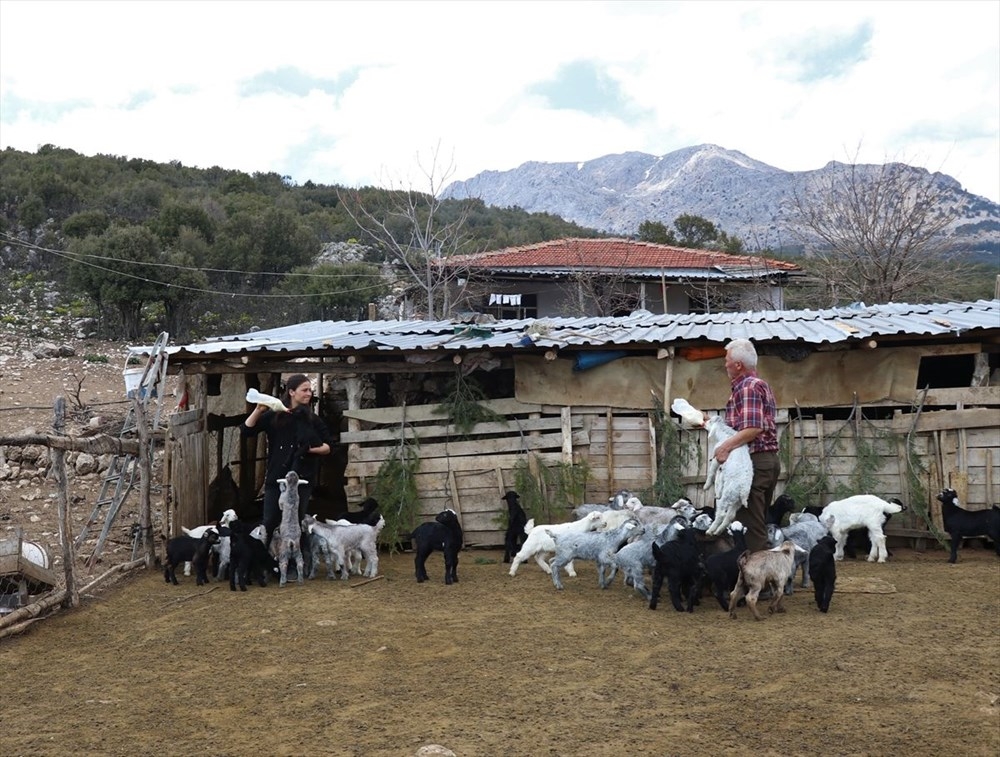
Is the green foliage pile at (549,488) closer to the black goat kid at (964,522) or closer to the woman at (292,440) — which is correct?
the woman at (292,440)

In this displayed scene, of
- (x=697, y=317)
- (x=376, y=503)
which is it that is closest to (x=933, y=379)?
(x=697, y=317)

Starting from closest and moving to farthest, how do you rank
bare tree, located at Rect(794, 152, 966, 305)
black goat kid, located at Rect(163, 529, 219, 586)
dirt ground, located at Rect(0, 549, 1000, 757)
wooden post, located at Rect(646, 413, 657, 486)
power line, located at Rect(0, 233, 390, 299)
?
dirt ground, located at Rect(0, 549, 1000, 757) → black goat kid, located at Rect(163, 529, 219, 586) → wooden post, located at Rect(646, 413, 657, 486) → bare tree, located at Rect(794, 152, 966, 305) → power line, located at Rect(0, 233, 390, 299)

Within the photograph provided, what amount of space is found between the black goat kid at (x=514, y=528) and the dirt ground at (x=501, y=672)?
118cm

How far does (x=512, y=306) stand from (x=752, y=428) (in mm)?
18994

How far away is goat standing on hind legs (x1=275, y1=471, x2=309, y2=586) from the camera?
804 cm

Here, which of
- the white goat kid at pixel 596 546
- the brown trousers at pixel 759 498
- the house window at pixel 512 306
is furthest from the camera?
the house window at pixel 512 306

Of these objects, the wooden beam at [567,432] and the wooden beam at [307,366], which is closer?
the wooden beam at [567,432]

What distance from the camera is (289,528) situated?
8.25 meters

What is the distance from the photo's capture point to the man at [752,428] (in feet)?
21.1

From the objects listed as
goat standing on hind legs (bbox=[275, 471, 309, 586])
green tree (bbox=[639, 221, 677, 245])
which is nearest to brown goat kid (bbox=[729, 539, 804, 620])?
goat standing on hind legs (bbox=[275, 471, 309, 586])

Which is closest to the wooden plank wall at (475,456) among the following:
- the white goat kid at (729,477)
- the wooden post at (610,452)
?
the wooden post at (610,452)

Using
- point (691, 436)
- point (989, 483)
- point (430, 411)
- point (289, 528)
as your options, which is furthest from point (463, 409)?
point (989, 483)

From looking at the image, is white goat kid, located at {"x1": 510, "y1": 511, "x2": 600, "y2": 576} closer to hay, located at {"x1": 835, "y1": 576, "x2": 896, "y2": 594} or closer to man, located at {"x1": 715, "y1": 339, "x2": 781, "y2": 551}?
man, located at {"x1": 715, "y1": 339, "x2": 781, "y2": 551}

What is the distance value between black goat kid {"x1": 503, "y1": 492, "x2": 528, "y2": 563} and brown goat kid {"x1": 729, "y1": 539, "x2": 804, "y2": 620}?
3.29m
